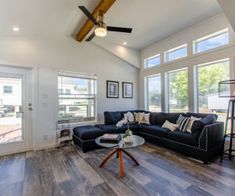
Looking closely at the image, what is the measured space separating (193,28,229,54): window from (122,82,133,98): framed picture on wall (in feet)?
8.09

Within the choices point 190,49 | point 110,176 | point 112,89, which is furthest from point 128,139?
point 190,49

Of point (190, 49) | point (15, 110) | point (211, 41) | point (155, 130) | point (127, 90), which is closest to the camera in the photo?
point (15, 110)

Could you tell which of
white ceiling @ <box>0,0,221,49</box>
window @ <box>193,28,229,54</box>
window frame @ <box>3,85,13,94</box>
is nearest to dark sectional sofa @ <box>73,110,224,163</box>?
window @ <box>193,28,229,54</box>

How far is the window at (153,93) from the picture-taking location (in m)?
5.32

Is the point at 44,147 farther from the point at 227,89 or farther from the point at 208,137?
the point at 227,89

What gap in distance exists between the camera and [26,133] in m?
3.76

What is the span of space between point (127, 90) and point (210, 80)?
273cm

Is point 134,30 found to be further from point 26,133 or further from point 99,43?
point 26,133

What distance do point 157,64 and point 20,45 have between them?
165 inches

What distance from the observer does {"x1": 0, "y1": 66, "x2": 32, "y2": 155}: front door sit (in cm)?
349

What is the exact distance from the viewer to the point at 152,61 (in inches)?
218

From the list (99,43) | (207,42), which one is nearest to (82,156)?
(99,43)

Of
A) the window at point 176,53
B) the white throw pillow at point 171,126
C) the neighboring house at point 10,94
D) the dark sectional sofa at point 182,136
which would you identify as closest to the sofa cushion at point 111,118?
the dark sectional sofa at point 182,136

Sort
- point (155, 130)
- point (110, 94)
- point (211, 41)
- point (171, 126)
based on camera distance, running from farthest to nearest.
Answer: point (110, 94) → point (155, 130) → point (171, 126) → point (211, 41)
